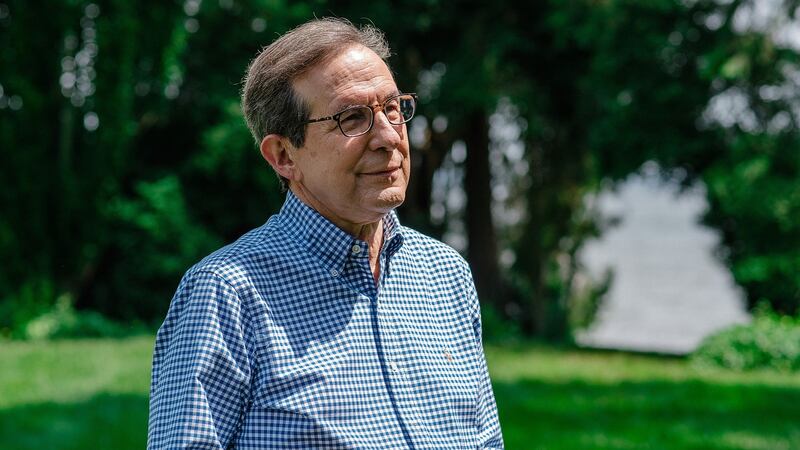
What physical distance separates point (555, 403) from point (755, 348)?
4446 millimetres

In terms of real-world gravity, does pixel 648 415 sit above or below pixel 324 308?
below

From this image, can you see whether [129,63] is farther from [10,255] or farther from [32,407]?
[32,407]

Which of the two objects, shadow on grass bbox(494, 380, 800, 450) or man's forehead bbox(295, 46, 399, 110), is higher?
man's forehead bbox(295, 46, 399, 110)

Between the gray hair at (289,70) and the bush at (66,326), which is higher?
the gray hair at (289,70)

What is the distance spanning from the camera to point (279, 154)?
2.12 meters

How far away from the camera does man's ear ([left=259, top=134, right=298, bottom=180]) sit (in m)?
2.11

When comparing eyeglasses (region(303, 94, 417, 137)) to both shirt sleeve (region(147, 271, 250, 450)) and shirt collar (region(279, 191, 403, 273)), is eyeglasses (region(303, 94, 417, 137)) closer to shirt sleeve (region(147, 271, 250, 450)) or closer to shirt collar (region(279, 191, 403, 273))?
shirt collar (region(279, 191, 403, 273))

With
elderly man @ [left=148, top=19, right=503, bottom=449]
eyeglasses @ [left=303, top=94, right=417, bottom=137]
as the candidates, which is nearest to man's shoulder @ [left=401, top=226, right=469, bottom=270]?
elderly man @ [left=148, top=19, right=503, bottom=449]

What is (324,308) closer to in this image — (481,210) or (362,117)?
(362,117)

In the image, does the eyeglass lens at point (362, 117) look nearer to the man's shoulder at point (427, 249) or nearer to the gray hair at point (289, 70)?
the gray hair at point (289, 70)

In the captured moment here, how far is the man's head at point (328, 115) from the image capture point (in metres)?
2.02

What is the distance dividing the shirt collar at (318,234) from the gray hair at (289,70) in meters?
0.14

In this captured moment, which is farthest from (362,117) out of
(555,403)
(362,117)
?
(555,403)

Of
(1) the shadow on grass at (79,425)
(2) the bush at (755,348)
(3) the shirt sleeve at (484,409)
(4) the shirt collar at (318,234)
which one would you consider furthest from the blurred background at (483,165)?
(4) the shirt collar at (318,234)
